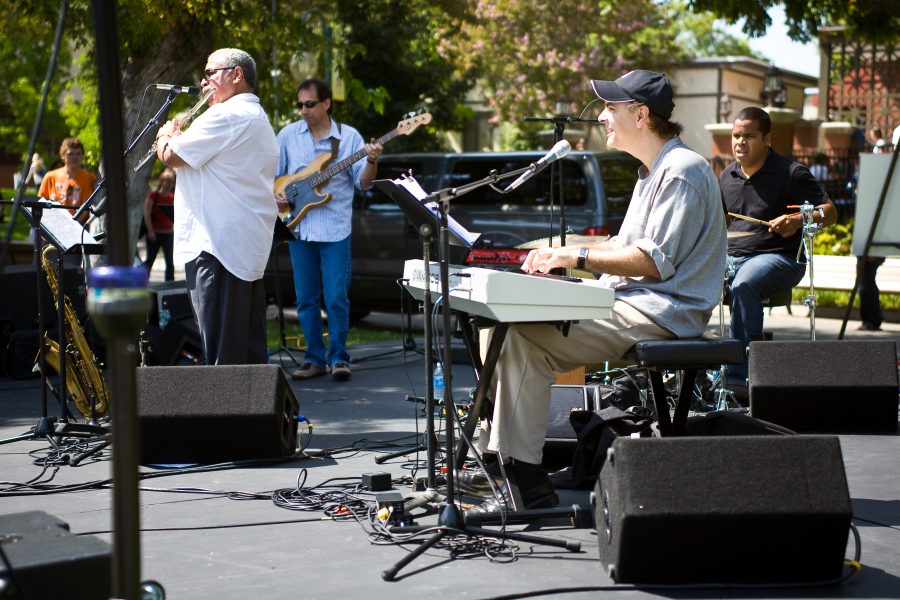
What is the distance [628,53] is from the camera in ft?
99.6

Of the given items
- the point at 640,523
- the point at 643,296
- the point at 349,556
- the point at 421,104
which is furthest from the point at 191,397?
the point at 421,104

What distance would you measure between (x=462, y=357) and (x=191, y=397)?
3938 millimetres

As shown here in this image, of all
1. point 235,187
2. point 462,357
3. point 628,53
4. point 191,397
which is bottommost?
point 462,357

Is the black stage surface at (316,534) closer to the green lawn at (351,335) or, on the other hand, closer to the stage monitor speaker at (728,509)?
the stage monitor speaker at (728,509)

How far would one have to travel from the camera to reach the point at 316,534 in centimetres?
426

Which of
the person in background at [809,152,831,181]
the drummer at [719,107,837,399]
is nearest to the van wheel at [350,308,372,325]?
the drummer at [719,107,837,399]

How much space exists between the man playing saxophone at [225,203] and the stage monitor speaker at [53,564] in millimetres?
2958

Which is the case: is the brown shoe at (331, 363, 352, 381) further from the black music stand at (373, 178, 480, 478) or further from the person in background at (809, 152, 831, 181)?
the person in background at (809, 152, 831, 181)

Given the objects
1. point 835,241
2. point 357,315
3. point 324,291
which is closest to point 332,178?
point 324,291

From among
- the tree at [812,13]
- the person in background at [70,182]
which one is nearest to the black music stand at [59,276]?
the person in background at [70,182]

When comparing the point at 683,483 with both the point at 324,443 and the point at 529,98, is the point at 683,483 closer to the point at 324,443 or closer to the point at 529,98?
the point at 324,443

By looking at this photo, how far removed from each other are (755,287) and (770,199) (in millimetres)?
646

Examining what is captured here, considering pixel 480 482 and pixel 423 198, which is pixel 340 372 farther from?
pixel 423 198

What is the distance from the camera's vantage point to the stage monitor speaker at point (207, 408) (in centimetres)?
533
